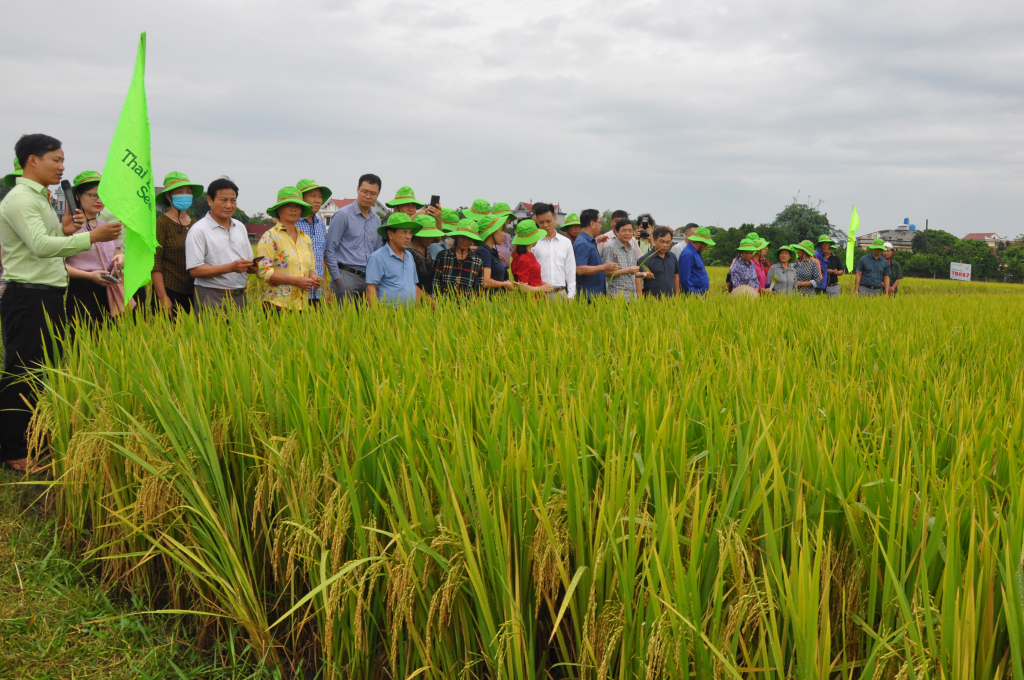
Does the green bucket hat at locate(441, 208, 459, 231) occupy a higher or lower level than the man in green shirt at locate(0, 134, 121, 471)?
higher

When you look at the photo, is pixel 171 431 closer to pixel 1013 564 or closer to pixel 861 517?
pixel 861 517

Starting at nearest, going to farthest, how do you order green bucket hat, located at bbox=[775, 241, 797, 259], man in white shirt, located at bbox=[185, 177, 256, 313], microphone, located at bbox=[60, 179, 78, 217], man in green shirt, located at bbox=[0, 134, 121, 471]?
man in green shirt, located at bbox=[0, 134, 121, 471] → microphone, located at bbox=[60, 179, 78, 217] → man in white shirt, located at bbox=[185, 177, 256, 313] → green bucket hat, located at bbox=[775, 241, 797, 259]

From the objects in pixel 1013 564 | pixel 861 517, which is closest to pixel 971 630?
pixel 1013 564

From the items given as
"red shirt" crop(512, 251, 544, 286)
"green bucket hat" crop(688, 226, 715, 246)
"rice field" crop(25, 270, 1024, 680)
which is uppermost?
"green bucket hat" crop(688, 226, 715, 246)

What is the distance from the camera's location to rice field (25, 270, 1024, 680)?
1.12m

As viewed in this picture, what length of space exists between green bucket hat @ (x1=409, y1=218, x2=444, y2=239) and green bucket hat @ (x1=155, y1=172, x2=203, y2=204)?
5.52 feet

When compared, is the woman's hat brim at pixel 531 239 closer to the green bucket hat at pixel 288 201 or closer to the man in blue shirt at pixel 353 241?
the man in blue shirt at pixel 353 241

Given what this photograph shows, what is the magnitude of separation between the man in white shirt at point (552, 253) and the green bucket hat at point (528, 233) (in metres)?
0.15

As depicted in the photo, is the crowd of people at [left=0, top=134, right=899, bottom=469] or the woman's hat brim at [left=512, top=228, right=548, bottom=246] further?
the woman's hat brim at [left=512, top=228, right=548, bottom=246]

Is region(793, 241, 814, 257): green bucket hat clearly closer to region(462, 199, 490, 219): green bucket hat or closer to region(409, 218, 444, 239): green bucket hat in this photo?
region(462, 199, 490, 219): green bucket hat

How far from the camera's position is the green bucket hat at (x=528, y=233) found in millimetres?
5996

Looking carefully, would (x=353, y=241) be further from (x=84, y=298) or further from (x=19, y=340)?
(x=19, y=340)

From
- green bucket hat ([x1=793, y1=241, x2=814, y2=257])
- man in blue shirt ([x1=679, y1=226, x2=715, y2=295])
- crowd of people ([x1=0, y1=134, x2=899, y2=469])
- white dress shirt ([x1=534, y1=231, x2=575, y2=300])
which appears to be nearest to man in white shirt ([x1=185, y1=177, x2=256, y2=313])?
crowd of people ([x1=0, y1=134, x2=899, y2=469])

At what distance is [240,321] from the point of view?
11.2 ft
